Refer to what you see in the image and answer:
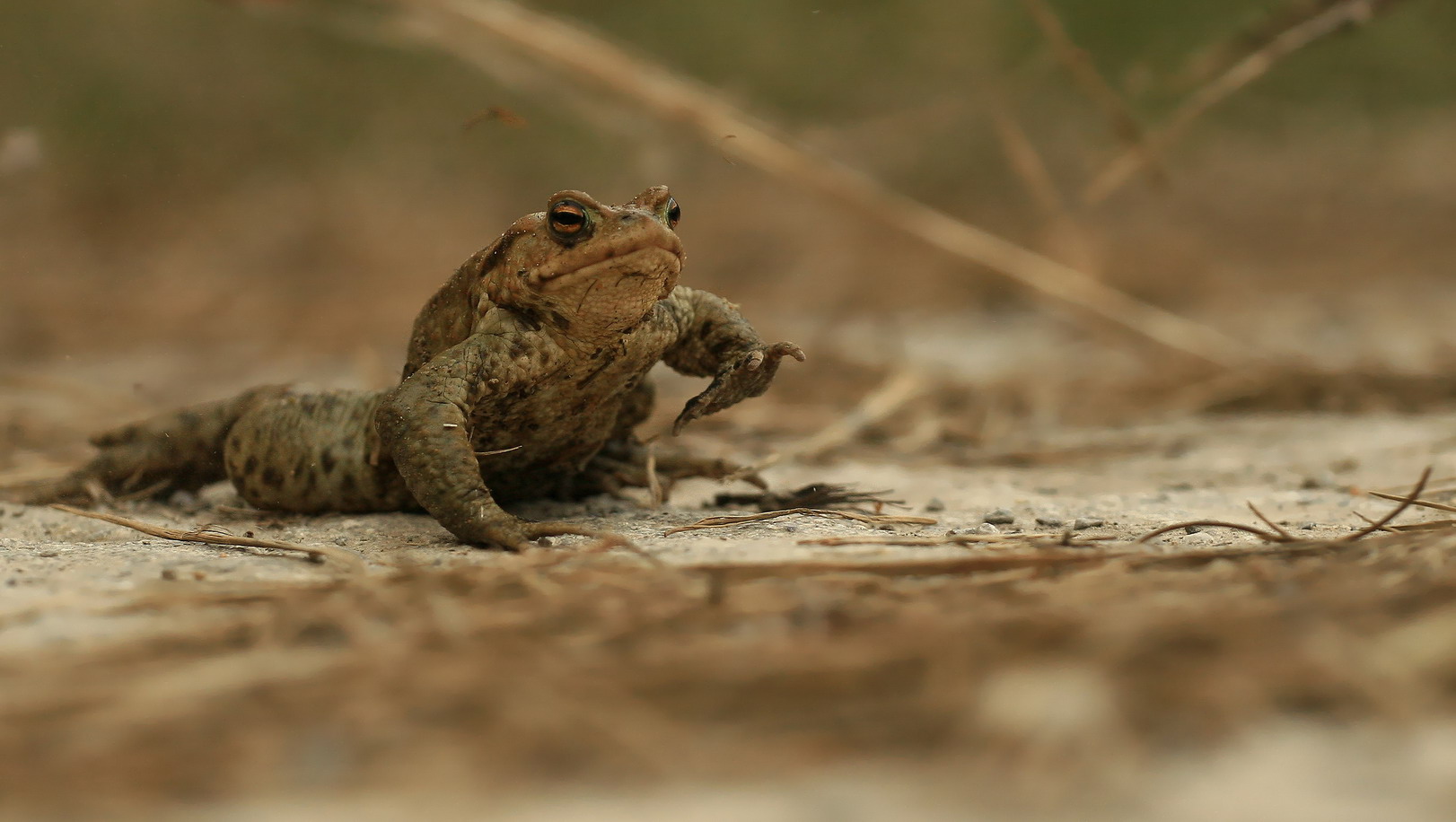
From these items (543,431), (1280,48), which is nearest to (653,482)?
(543,431)

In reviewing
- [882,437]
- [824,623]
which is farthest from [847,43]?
[824,623]

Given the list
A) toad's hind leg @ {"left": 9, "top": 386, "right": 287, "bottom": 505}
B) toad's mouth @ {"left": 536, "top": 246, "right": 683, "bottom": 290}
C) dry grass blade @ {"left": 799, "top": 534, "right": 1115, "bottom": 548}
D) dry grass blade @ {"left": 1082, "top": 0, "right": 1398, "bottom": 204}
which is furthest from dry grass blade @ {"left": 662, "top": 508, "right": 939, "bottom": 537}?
dry grass blade @ {"left": 1082, "top": 0, "right": 1398, "bottom": 204}

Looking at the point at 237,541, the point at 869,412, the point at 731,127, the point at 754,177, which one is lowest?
the point at 237,541

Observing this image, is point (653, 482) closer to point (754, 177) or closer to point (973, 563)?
point (973, 563)

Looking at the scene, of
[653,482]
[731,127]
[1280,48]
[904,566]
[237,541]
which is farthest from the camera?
[731,127]

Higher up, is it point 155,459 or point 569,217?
point 569,217

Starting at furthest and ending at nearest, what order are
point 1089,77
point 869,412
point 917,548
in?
point 869,412, point 1089,77, point 917,548

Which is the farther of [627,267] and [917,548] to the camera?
[627,267]
